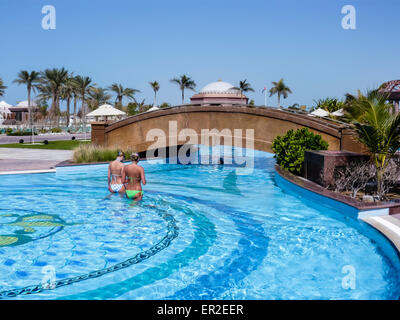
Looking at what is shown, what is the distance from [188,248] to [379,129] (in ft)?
21.2

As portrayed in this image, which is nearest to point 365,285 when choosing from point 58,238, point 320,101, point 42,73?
point 58,238

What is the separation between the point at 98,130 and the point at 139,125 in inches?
103

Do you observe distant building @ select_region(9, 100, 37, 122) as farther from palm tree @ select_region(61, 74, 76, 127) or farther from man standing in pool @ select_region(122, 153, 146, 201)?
man standing in pool @ select_region(122, 153, 146, 201)

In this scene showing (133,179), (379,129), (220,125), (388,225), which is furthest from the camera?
(220,125)

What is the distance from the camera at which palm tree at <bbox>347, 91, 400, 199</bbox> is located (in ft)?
33.6

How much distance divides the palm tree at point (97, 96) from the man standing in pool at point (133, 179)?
2590 inches

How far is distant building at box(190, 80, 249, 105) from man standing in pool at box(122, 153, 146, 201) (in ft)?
174

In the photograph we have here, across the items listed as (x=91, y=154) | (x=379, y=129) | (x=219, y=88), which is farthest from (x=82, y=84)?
(x=379, y=129)

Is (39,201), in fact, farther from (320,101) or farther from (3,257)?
(320,101)

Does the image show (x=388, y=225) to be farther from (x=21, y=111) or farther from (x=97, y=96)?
(x=21, y=111)

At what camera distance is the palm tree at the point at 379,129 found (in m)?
10.2

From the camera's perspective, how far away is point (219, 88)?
66500 millimetres

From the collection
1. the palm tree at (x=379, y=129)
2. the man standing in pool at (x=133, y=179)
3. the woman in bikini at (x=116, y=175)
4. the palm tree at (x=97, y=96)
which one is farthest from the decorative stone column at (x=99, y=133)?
the palm tree at (x=97, y=96)
